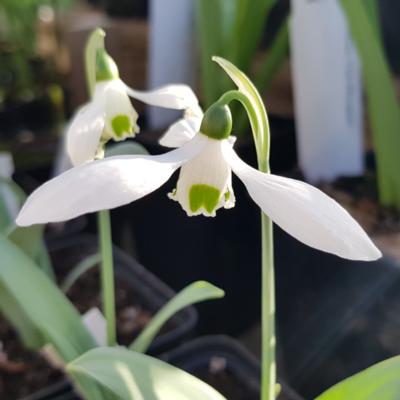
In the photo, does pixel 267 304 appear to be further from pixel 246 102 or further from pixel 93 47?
pixel 93 47

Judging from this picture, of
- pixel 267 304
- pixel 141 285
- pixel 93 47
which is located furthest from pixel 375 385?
pixel 141 285

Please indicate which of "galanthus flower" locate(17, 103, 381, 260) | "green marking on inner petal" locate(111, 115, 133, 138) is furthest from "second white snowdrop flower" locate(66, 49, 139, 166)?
"galanthus flower" locate(17, 103, 381, 260)

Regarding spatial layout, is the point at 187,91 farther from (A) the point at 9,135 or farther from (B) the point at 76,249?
(A) the point at 9,135

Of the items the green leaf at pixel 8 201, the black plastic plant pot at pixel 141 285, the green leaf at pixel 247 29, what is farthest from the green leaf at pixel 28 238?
the green leaf at pixel 247 29

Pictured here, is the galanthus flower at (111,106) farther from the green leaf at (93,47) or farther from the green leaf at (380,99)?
the green leaf at (380,99)

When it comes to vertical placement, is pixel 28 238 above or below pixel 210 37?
below

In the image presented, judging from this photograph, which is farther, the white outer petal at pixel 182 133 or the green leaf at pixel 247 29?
the green leaf at pixel 247 29
